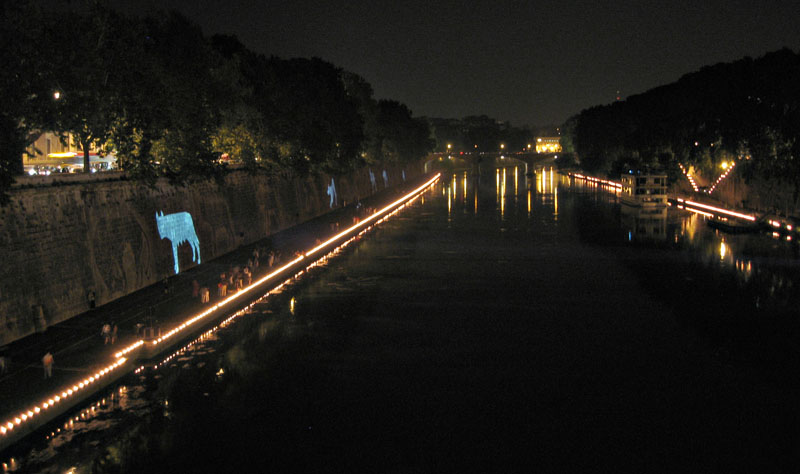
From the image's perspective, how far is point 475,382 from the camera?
20.7 meters

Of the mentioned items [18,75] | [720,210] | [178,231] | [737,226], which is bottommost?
[737,226]

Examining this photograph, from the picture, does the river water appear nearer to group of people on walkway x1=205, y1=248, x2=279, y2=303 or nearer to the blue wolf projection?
group of people on walkway x1=205, y1=248, x2=279, y2=303

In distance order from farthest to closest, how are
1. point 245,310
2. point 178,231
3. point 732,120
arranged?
point 732,120
point 178,231
point 245,310

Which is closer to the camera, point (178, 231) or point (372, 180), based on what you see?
point (178, 231)

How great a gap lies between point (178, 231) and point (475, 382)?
65.8 feet

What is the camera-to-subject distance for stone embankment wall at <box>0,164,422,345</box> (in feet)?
74.5

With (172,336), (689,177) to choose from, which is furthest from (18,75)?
(689,177)

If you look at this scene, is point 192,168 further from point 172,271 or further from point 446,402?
point 446,402

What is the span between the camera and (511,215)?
2832 inches

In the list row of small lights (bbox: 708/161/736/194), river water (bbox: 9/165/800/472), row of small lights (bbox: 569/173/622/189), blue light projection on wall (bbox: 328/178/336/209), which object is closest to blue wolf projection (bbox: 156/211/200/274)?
river water (bbox: 9/165/800/472)

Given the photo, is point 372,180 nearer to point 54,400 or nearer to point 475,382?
point 475,382

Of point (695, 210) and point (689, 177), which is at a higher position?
point (689, 177)

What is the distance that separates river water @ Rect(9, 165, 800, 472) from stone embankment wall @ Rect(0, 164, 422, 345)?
197 inches

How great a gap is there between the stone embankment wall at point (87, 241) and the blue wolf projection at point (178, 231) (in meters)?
0.30
